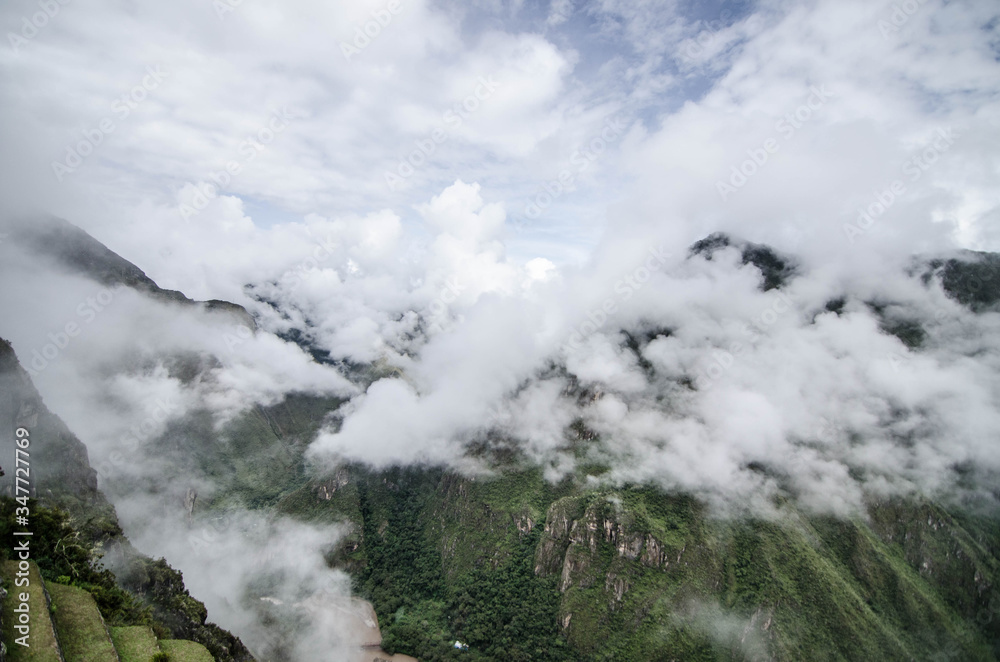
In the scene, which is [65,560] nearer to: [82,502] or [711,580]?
[82,502]

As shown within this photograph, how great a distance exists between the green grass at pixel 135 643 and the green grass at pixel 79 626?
218cm

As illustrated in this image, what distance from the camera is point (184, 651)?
3809cm

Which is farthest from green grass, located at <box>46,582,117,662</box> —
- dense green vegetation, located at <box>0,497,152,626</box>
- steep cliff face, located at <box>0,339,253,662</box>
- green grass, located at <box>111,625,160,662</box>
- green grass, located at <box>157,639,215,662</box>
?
steep cliff face, located at <box>0,339,253,662</box>

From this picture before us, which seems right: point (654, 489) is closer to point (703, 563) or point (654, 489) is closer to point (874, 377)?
point (703, 563)

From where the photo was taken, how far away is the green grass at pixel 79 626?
29.7m

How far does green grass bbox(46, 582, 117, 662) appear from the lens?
29734 millimetres

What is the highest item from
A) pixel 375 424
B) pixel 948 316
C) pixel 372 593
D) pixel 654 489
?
pixel 375 424

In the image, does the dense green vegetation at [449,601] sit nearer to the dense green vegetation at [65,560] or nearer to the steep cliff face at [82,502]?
the steep cliff face at [82,502]

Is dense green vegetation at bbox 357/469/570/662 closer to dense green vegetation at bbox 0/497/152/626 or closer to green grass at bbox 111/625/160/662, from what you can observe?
dense green vegetation at bbox 0/497/152/626

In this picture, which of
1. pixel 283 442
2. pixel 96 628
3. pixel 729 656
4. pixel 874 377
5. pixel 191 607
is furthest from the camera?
pixel 283 442

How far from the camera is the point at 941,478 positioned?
10388 cm

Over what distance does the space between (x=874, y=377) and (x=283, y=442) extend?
223985mm

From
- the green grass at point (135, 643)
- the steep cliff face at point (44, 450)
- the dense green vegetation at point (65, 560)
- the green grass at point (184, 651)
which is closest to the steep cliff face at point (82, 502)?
the steep cliff face at point (44, 450)

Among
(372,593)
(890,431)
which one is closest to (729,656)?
(890,431)
